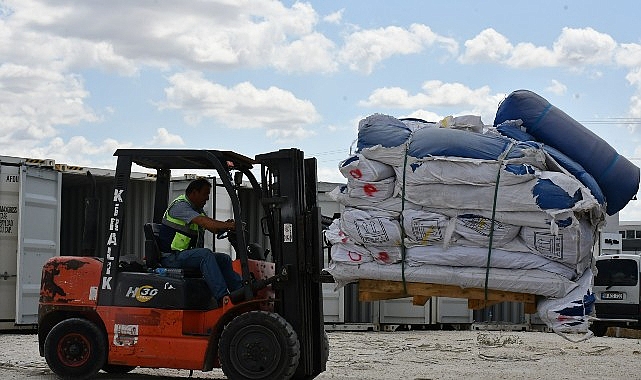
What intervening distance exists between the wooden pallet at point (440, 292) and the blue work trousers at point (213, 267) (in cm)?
123

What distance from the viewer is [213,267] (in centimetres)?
780

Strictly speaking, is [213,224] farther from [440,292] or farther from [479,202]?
[479,202]

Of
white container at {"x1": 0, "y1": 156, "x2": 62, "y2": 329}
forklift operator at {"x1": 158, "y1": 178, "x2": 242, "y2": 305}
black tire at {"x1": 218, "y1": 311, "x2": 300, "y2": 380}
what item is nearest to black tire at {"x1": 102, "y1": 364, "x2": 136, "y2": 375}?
forklift operator at {"x1": 158, "y1": 178, "x2": 242, "y2": 305}

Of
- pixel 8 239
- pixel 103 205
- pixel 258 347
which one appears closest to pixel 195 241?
pixel 258 347

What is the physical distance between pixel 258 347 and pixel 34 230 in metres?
6.80

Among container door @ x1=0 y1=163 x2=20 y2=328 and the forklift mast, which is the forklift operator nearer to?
the forklift mast

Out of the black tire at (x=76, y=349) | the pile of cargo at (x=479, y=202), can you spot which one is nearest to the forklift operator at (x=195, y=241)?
the black tire at (x=76, y=349)

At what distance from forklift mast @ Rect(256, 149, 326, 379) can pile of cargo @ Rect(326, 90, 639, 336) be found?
602mm

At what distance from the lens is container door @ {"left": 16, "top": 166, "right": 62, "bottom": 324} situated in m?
13.0

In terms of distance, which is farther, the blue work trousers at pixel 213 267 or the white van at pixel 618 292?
the white van at pixel 618 292

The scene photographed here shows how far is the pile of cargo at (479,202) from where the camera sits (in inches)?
266

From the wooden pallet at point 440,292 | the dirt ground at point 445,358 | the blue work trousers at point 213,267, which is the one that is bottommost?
the dirt ground at point 445,358

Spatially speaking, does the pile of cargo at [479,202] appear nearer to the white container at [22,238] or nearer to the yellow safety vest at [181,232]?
the yellow safety vest at [181,232]

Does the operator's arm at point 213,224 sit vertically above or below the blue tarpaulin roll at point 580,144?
below
